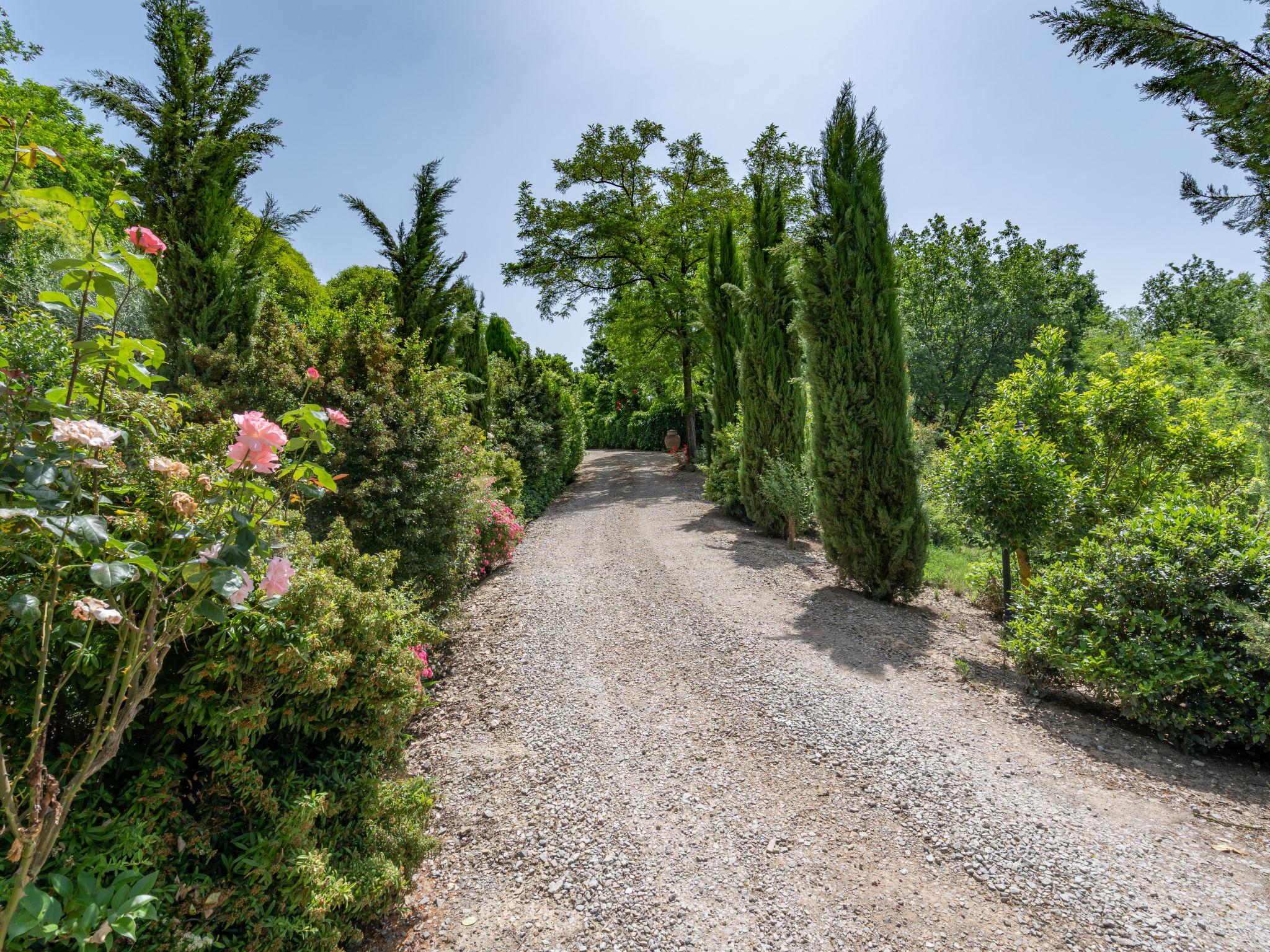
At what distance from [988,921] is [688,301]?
50.5 feet

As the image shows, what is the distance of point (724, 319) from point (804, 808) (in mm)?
10882

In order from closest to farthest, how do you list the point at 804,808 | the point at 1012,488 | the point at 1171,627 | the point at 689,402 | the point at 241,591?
the point at 241,591 < the point at 804,808 < the point at 1171,627 < the point at 1012,488 < the point at 689,402

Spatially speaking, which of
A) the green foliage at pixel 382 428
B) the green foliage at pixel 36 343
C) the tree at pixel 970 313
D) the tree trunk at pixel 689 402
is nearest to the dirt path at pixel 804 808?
the green foliage at pixel 382 428

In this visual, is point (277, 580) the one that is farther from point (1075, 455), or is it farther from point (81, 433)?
point (1075, 455)

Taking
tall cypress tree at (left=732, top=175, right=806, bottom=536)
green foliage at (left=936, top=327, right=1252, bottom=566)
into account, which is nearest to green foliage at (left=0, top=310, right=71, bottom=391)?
green foliage at (left=936, top=327, right=1252, bottom=566)

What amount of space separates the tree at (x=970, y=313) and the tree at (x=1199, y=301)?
967cm

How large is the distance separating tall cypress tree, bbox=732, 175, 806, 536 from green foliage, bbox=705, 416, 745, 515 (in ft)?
1.49

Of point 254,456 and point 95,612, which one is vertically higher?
point 254,456

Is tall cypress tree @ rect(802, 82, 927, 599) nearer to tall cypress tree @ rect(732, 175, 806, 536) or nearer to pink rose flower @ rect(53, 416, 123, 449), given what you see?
tall cypress tree @ rect(732, 175, 806, 536)

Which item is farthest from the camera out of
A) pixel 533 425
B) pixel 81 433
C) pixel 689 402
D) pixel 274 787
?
pixel 689 402

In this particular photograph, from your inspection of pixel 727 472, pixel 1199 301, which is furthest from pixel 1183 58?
pixel 1199 301

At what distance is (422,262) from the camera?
7.82 m

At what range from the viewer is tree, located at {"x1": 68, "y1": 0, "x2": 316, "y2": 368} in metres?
5.38

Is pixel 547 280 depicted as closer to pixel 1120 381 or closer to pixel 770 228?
pixel 770 228
